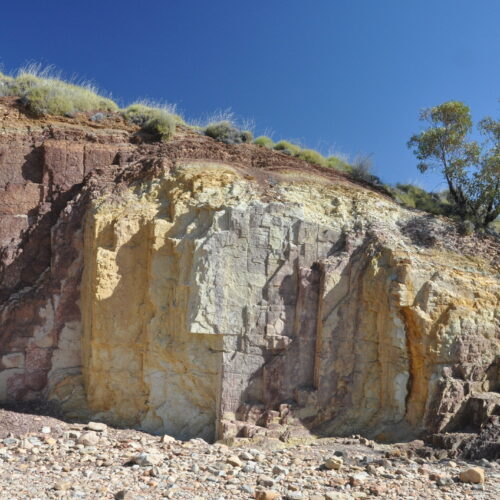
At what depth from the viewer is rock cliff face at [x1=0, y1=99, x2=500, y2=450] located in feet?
32.1

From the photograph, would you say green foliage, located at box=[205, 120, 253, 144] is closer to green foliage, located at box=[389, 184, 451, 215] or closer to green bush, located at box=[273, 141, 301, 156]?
green bush, located at box=[273, 141, 301, 156]

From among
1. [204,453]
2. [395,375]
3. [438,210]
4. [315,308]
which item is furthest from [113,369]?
[438,210]

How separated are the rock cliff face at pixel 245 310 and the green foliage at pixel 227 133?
5.93 ft

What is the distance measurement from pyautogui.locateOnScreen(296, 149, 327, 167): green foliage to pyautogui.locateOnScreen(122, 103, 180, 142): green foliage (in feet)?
11.8

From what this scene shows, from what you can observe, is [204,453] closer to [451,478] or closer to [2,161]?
Answer: [451,478]

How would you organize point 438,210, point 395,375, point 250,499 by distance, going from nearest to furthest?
point 250,499
point 395,375
point 438,210

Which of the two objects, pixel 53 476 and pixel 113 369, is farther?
pixel 113 369

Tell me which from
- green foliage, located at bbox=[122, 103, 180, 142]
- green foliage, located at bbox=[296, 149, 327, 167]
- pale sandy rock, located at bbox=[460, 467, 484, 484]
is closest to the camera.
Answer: pale sandy rock, located at bbox=[460, 467, 484, 484]

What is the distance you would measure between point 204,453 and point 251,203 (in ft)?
16.3

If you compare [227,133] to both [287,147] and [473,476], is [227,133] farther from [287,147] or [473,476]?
[473,476]

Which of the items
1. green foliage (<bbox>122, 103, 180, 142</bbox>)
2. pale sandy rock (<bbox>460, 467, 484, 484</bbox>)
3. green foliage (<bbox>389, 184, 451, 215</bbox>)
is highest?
green foliage (<bbox>122, 103, 180, 142</bbox>)

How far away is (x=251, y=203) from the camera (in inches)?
427

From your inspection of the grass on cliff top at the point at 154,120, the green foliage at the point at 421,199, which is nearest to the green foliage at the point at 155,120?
the grass on cliff top at the point at 154,120

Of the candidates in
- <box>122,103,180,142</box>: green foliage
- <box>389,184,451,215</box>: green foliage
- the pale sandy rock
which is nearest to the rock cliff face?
<box>122,103,180,142</box>: green foliage
